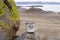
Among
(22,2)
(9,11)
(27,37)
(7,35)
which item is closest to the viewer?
(7,35)

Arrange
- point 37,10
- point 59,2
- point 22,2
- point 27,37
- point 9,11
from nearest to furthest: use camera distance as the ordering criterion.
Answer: point 9,11 → point 27,37 → point 37,10 → point 59,2 → point 22,2

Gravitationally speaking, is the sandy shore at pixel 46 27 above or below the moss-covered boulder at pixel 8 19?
below

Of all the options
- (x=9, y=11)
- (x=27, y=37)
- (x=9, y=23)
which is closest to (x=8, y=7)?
(x=9, y=11)

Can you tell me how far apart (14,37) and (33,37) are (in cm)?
51

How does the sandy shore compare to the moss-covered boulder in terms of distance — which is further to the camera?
the sandy shore

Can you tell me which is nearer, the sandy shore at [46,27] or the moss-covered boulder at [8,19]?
the moss-covered boulder at [8,19]

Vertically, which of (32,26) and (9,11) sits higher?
(9,11)

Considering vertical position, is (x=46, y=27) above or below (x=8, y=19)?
below

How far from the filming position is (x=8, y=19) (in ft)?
16.0

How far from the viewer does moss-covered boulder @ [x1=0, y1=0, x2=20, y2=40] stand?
15.4 feet

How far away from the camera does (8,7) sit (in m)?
5.12

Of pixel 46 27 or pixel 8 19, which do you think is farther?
pixel 46 27

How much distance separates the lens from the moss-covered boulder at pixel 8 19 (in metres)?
4.68

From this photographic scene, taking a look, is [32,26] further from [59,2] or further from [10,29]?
[59,2]
